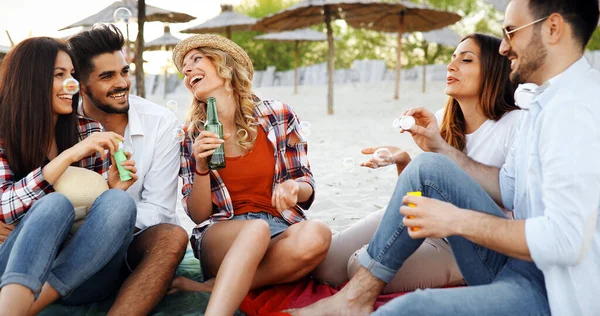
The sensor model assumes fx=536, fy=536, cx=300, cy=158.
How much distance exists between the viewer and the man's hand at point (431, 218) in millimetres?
1681

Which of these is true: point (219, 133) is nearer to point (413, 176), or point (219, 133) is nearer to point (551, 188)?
point (413, 176)

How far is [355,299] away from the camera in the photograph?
234 cm

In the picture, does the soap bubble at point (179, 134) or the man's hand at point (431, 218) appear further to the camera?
the soap bubble at point (179, 134)

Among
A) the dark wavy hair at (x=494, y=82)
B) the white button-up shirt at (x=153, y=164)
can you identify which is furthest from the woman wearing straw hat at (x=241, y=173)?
the dark wavy hair at (x=494, y=82)

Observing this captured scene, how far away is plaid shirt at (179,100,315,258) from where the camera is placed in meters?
2.78

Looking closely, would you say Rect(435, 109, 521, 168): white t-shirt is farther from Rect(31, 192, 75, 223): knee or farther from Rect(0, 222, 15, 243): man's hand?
Rect(0, 222, 15, 243): man's hand

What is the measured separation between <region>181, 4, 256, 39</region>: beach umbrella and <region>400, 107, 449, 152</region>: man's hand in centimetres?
1576

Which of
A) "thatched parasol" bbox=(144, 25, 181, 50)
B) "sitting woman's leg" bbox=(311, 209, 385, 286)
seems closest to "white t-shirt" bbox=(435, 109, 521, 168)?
"sitting woman's leg" bbox=(311, 209, 385, 286)

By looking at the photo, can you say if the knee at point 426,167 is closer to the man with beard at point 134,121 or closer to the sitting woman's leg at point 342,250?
the sitting woman's leg at point 342,250

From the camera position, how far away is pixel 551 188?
5.06ft

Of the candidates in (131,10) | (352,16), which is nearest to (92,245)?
(131,10)

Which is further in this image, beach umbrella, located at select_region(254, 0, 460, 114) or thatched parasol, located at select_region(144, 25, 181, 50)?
thatched parasol, located at select_region(144, 25, 181, 50)

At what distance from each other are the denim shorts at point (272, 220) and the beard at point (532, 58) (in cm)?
139

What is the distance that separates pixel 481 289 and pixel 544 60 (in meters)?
0.79
